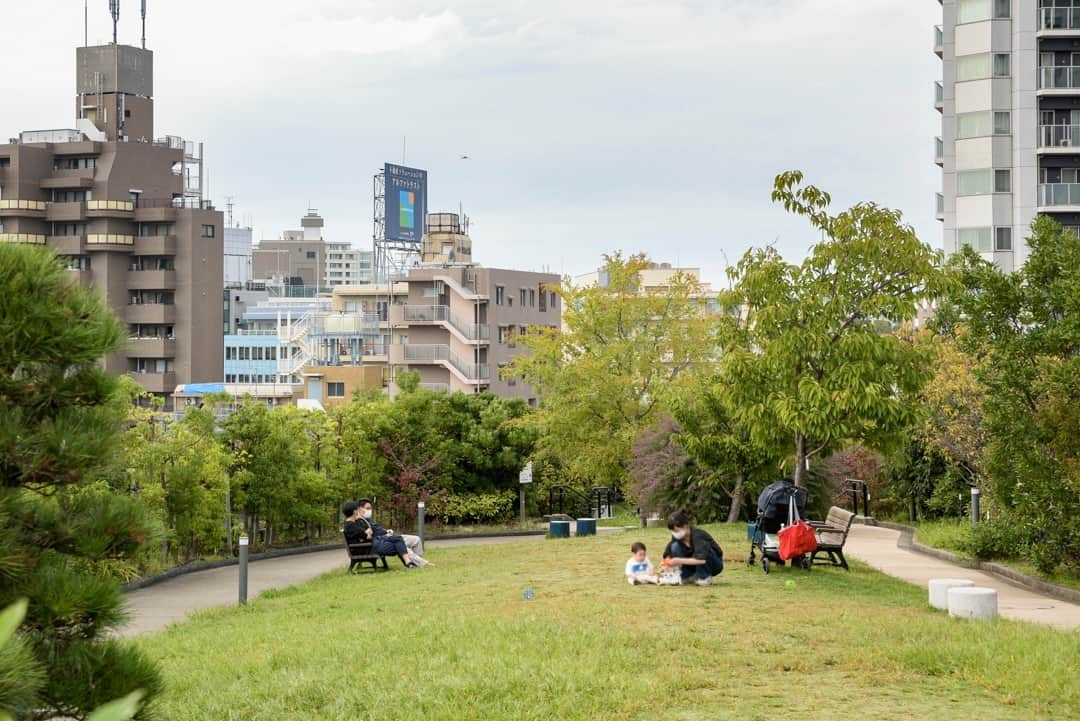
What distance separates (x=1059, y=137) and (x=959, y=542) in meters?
31.1

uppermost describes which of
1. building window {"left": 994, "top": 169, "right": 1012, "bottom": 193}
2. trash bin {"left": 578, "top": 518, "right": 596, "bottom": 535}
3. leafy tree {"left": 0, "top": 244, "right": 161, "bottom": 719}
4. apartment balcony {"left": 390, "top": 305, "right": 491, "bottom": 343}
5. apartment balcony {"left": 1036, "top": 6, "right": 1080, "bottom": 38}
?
apartment balcony {"left": 1036, "top": 6, "right": 1080, "bottom": 38}

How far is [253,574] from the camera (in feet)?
82.7

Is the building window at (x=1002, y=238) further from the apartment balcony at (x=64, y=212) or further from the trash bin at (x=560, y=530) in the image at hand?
the apartment balcony at (x=64, y=212)

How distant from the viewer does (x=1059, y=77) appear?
49.8 metres

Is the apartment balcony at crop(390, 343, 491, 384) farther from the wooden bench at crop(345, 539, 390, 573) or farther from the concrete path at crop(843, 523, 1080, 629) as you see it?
the wooden bench at crop(345, 539, 390, 573)

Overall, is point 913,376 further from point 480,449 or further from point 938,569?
point 480,449

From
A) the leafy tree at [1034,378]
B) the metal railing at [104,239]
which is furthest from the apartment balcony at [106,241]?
the leafy tree at [1034,378]

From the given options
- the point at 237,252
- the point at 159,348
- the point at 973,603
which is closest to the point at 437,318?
the point at 159,348

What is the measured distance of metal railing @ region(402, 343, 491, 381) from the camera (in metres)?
84.8

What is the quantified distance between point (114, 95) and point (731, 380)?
255 ft

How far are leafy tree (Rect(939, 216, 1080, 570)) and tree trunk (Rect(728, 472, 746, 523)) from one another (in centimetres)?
737

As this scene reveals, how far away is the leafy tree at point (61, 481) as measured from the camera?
25.7 ft

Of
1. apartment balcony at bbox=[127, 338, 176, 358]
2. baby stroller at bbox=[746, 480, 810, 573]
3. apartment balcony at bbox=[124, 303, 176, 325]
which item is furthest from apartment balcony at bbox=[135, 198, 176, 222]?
baby stroller at bbox=[746, 480, 810, 573]

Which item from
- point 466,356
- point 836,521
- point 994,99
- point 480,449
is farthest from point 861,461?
point 466,356
